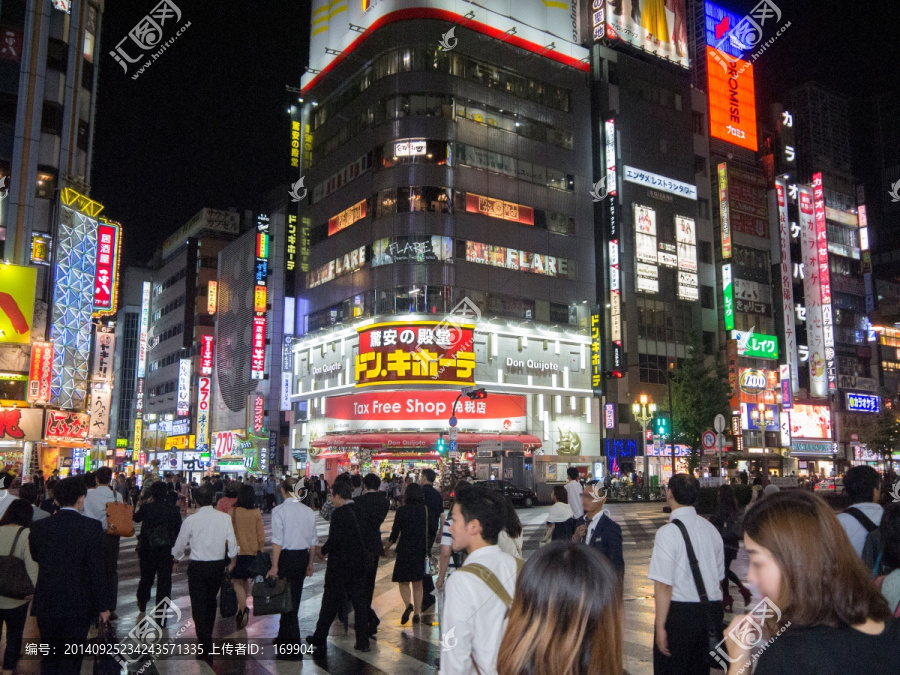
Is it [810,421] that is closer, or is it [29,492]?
[29,492]

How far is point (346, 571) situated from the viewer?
8828mm

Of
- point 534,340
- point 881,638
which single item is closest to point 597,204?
point 534,340

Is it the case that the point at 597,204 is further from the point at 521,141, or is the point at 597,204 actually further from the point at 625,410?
the point at 625,410

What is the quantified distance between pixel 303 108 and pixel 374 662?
164 feet

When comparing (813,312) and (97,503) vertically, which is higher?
(813,312)

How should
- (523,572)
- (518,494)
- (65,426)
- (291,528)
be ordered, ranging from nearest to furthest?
(523,572) → (291,528) → (518,494) → (65,426)

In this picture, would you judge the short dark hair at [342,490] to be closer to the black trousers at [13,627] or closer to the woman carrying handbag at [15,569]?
the woman carrying handbag at [15,569]

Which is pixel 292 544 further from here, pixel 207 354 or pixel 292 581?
pixel 207 354

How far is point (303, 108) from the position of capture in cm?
5338

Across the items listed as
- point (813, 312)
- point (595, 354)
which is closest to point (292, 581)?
point (595, 354)

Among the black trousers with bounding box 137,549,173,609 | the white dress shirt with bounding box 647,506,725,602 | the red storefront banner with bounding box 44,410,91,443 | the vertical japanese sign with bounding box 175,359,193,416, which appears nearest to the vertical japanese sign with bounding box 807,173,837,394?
the red storefront banner with bounding box 44,410,91,443

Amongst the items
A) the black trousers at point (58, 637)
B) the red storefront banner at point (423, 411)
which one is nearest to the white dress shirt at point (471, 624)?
the black trousers at point (58, 637)

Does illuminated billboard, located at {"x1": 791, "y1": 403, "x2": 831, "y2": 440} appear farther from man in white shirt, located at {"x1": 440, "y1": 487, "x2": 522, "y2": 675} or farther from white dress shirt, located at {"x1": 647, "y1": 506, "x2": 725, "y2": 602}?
man in white shirt, located at {"x1": 440, "y1": 487, "x2": 522, "y2": 675}

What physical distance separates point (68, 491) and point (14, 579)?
85 cm
